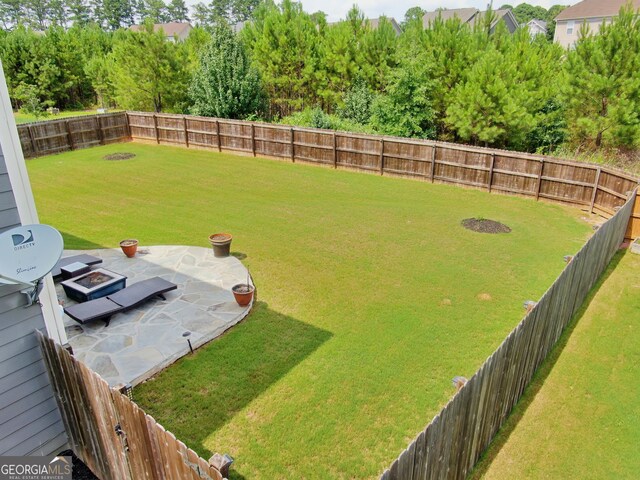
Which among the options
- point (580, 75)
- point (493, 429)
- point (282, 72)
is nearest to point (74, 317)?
point (493, 429)

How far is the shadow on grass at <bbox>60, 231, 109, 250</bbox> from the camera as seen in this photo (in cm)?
1100

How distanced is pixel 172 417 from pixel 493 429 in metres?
3.96

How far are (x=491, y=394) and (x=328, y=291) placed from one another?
173 inches

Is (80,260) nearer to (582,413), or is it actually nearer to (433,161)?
(582,413)

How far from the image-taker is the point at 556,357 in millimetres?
7020

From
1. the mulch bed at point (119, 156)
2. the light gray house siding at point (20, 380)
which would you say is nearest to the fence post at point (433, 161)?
the mulch bed at point (119, 156)

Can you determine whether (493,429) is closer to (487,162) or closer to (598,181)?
(598,181)

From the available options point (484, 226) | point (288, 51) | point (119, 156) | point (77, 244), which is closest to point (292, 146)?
point (119, 156)

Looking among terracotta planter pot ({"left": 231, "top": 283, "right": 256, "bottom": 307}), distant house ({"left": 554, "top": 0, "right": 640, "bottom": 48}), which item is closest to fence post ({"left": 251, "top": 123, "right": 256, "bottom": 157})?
terracotta planter pot ({"left": 231, "top": 283, "right": 256, "bottom": 307})

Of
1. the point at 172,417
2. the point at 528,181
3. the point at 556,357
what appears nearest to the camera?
the point at 172,417

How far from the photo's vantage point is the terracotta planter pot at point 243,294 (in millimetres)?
8156

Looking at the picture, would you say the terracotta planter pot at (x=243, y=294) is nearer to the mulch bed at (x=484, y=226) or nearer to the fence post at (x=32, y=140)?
the mulch bed at (x=484, y=226)

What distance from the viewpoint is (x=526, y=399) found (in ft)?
20.1

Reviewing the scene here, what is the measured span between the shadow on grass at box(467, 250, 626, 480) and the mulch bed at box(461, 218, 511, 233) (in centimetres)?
351
